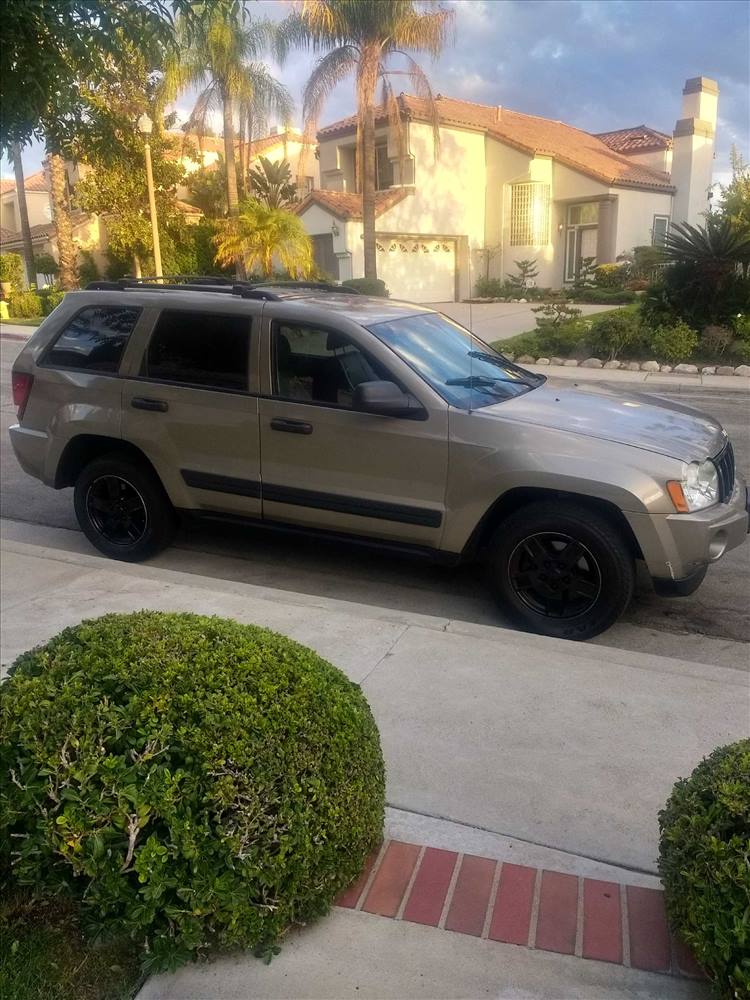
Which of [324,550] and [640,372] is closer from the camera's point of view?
[324,550]

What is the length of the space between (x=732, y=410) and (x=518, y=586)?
8774mm

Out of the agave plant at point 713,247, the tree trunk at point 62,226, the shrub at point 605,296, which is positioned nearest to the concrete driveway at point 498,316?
the shrub at point 605,296

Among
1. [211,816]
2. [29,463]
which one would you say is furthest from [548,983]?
[29,463]

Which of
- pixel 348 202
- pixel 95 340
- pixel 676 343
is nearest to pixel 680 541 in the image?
pixel 95 340

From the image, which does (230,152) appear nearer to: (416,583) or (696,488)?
(416,583)

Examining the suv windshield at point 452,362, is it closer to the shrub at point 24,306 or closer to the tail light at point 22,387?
the tail light at point 22,387

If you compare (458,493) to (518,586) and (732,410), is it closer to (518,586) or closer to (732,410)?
(518,586)

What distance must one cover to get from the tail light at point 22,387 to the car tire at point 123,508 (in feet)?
2.33

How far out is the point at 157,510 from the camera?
609cm

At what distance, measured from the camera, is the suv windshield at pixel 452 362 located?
527cm

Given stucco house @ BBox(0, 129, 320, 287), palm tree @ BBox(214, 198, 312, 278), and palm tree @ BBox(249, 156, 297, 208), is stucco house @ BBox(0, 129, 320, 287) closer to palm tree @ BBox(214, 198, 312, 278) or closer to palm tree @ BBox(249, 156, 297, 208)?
palm tree @ BBox(249, 156, 297, 208)

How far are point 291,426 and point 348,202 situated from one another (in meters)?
25.3

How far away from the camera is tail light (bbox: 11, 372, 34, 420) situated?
643cm

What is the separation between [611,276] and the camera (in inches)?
1158
